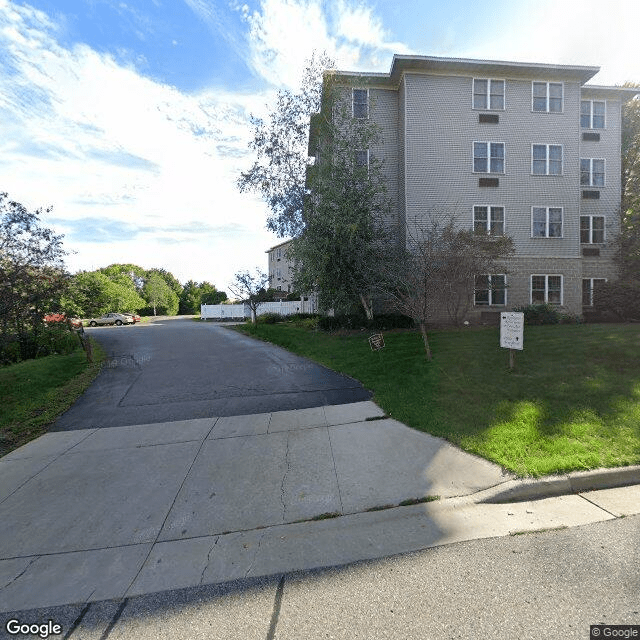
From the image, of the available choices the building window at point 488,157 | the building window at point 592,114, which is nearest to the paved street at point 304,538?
the building window at point 488,157

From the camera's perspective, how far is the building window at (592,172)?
1994 centimetres

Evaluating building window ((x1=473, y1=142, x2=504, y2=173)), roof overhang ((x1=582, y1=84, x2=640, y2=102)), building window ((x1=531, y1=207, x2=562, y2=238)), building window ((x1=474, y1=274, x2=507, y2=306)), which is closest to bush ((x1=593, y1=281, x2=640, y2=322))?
building window ((x1=531, y1=207, x2=562, y2=238))

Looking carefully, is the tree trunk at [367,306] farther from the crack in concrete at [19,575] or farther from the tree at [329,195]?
the crack in concrete at [19,575]

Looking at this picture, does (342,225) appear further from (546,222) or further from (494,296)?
(546,222)

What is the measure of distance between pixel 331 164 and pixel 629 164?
21945 mm

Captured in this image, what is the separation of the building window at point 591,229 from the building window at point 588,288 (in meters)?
2.29

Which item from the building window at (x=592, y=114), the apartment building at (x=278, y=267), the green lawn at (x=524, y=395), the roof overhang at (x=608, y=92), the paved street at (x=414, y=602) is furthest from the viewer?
the apartment building at (x=278, y=267)

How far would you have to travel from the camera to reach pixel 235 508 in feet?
11.7

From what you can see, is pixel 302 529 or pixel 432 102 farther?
pixel 432 102

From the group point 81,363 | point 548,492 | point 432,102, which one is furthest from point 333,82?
point 548,492

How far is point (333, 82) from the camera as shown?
17172 mm

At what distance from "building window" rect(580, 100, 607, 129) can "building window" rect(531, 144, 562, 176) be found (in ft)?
12.2

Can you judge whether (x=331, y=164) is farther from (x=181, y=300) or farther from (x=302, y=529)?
(x=181, y=300)

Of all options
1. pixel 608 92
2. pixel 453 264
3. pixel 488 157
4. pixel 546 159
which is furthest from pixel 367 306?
pixel 608 92
